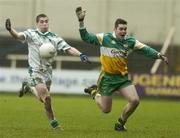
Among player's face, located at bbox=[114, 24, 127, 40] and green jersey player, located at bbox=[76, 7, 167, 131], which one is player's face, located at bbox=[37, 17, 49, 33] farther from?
player's face, located at bbox=[114, 24, 127, 40]

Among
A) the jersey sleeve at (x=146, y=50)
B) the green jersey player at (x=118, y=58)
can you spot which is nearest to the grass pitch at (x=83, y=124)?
the green jersey player at (x=118, y=58)

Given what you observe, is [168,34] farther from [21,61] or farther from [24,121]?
[24,121]

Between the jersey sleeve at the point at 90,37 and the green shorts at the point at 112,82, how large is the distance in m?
0.72

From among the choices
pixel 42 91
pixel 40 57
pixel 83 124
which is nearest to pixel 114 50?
pixel 40 57

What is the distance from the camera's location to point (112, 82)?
15.5 m

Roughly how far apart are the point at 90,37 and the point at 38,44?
107 centimetres

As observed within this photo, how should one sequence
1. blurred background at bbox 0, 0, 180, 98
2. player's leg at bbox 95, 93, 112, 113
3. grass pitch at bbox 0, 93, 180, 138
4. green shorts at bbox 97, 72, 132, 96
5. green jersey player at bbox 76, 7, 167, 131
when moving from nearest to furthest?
grass pitch at bbox 0, 93, 180, 138
green jersey player at bbox 76, 7, 167, 131
green shorts at bbox 97, 72, 132, 96
player's leg at bbox 95, 93, 112, 113
blurred background at bbox 0, 0, 180, 98

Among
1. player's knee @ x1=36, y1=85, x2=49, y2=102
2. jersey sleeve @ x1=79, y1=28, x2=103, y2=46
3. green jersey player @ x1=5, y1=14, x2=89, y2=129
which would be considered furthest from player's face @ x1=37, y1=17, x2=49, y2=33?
player's knee @ x1=36, y1=85, x2=49, y2=102

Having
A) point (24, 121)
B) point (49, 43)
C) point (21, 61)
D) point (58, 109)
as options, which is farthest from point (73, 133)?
point (21, 61)

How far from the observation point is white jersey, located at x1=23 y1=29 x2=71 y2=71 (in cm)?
1509

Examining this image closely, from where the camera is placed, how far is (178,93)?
1302 inches

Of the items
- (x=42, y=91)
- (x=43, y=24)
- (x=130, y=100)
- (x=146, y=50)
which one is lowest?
(x=130, y=100)

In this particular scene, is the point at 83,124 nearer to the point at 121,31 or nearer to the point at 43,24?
the point at 121,31

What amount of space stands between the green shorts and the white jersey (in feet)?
3.58
